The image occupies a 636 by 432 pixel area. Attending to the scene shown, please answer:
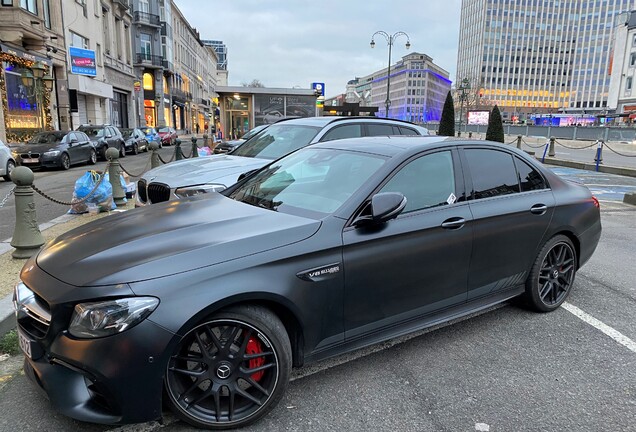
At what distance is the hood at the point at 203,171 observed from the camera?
20.3 feet

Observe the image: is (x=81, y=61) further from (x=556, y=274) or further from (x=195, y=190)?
(x=556, y=274)

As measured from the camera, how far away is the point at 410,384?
314cm

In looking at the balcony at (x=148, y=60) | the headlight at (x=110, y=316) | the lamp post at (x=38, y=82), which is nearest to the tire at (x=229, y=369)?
the headlight at (x=110, y=316)

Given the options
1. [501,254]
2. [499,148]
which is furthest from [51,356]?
[499,148]

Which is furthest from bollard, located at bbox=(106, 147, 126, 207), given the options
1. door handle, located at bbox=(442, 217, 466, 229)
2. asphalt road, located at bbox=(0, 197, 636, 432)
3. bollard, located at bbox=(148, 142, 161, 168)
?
door handle, located at bbox=(442, 217, 466, 229)

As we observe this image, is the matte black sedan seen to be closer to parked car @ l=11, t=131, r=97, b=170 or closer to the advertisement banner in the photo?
parked car @ l=11, t=131, r=97, b=170

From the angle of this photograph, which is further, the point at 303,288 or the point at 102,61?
the point at 102,61

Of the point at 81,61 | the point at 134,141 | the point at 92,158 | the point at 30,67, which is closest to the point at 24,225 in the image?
the point at 92,158


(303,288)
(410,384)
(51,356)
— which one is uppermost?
(303,288)

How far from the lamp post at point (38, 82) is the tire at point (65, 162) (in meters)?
8.39

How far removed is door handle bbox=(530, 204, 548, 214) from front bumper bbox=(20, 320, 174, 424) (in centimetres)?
324

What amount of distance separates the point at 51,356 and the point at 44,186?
486 inches

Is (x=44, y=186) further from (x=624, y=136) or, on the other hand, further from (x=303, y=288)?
(x=624, y=136)

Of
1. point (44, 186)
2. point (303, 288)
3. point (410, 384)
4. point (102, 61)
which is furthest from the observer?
point (102, 61)
